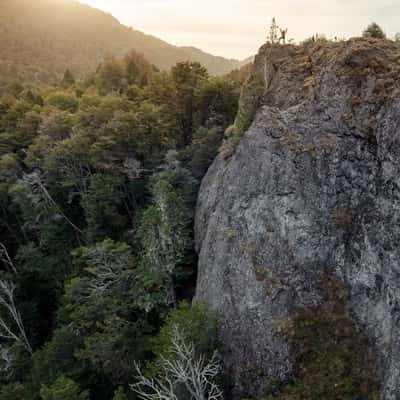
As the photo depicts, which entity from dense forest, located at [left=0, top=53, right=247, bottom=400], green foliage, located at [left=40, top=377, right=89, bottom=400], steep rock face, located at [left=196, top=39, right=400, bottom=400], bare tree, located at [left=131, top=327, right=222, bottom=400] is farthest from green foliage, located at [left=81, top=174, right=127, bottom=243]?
bare tree, located at [left=131, top=327, right=222, bottom=400]

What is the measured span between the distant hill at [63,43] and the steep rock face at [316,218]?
2909 inches

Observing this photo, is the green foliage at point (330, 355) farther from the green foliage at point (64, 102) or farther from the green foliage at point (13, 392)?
the green foliage at point (64, 102)

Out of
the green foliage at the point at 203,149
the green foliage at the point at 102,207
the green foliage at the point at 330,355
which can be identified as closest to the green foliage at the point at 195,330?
the green foliage at the point at 330,355

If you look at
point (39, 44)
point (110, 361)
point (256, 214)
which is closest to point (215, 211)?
point (256, 214)

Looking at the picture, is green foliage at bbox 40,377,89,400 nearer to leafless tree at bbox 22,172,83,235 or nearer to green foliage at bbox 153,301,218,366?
green foliage at bbox 153,301,218,366

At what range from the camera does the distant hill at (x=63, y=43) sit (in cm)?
8944

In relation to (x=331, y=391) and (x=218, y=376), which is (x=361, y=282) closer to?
(x=331, y=391)

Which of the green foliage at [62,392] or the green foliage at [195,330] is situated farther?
the green foliage at [62,392]

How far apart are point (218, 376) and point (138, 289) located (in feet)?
18.6

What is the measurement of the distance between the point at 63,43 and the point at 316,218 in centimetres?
12345

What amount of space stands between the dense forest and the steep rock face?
78.5 inches

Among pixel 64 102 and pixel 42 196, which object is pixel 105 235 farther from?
pixel 64 102

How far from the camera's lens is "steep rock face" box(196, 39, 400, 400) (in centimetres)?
987

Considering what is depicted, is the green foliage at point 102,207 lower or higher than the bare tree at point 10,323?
higher
